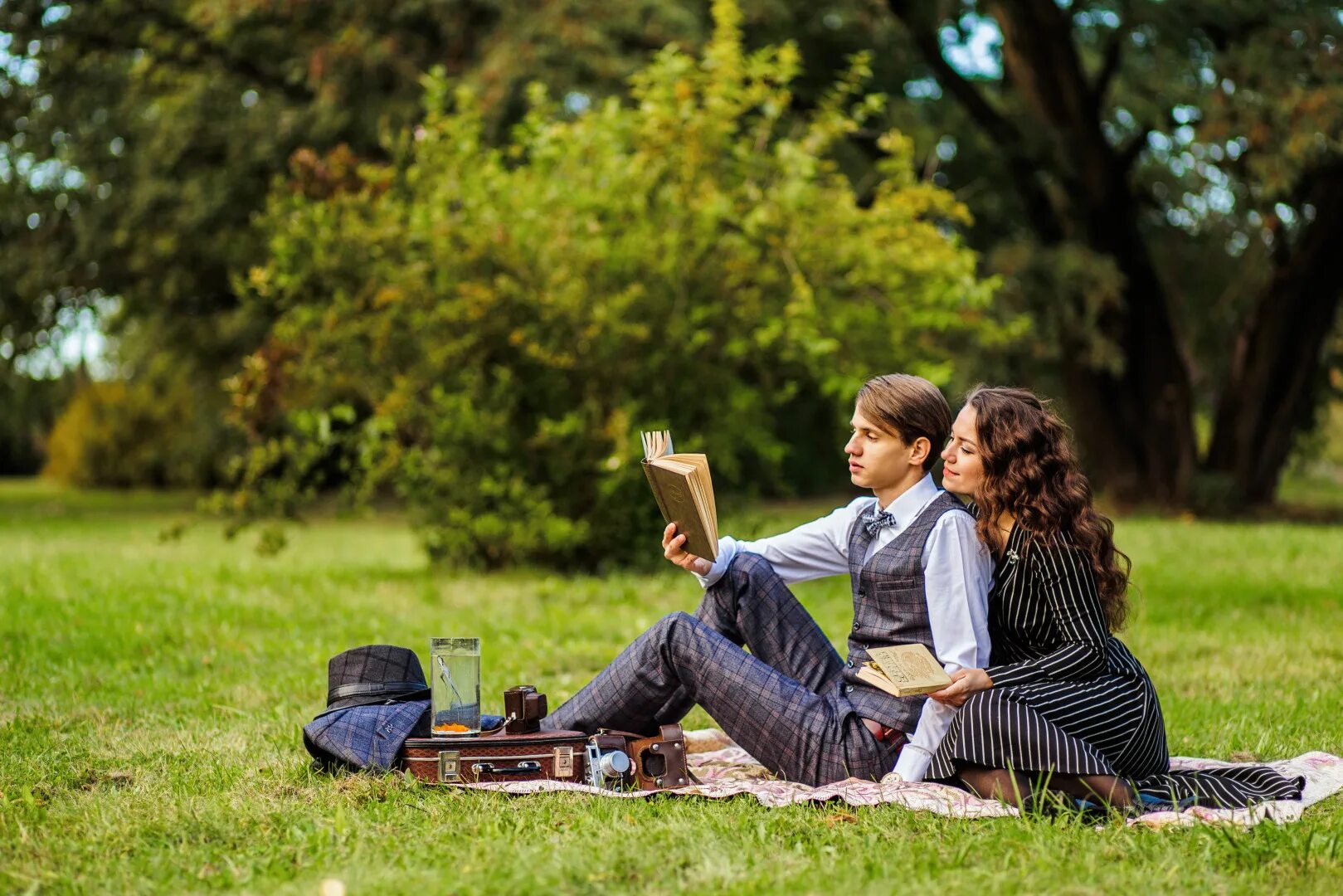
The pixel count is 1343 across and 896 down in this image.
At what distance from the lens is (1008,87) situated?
1727 centimetres

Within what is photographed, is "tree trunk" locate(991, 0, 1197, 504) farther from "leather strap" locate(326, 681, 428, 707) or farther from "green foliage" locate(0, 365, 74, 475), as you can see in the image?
"green foliage" locate(0, 365, 74, 475)

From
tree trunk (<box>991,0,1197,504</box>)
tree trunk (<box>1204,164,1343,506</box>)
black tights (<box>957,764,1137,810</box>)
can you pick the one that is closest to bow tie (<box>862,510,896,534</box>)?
black tights (<box>957,764,1137,810</box>)

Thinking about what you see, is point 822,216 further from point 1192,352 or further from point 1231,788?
point 1192,352

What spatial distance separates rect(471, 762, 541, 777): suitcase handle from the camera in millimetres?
4008

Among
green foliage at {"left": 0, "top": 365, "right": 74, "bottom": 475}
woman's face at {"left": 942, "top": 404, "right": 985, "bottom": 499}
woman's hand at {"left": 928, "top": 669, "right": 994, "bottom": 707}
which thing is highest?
green foliage at {"left": 0, "top": 365, "right": 74, "bottom": 475}

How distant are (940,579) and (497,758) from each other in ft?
4.57

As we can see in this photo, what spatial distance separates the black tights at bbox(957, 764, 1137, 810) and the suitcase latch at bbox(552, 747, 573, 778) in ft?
3.91

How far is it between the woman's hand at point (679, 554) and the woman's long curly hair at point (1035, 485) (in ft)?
2.71

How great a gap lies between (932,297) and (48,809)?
703cm

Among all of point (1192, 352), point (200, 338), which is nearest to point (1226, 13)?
point (1192, 352)

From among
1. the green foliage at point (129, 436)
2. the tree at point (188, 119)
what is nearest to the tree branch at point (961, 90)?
the tree at point (188, 119)

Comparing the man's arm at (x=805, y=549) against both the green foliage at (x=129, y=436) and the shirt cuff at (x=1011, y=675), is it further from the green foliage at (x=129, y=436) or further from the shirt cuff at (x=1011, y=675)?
the green foliage at (x=129, y=436)

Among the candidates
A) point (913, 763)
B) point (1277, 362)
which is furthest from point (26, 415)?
point (913, 763)

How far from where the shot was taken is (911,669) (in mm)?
3529
